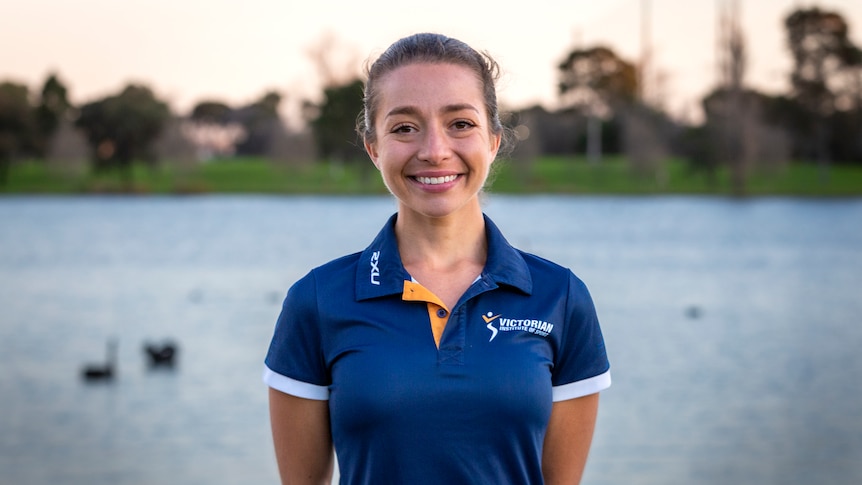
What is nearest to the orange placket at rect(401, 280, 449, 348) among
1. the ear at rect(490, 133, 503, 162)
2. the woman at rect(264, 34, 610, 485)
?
the woman at rect(264, 34, 610, 485)

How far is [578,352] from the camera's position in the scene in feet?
7.06

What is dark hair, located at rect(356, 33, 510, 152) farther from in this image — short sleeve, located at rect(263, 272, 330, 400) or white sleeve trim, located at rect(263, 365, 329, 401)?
white sleeve trim, located at rect(263, 365, 329, 401)

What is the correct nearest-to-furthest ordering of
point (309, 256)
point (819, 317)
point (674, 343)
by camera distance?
point (674, 343)
point (819, 317)
point (309, 256)

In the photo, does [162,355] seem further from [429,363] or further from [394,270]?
[429,363]

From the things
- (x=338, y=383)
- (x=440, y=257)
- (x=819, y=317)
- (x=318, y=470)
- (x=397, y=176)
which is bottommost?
(x=819, y=317)

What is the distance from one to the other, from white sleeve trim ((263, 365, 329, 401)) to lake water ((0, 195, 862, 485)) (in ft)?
35.7

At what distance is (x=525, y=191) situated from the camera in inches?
3145

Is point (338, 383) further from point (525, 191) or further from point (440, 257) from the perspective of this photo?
point (525, 191)

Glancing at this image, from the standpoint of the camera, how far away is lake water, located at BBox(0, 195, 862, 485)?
44.6 ft

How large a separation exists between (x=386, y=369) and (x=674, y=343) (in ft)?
64.1

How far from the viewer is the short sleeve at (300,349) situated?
2.06m

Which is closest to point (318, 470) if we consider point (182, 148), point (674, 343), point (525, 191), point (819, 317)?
point (674, 343)

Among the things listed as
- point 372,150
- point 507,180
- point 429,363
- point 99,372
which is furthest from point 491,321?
point 507,180

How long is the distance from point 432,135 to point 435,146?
0.08 ft
